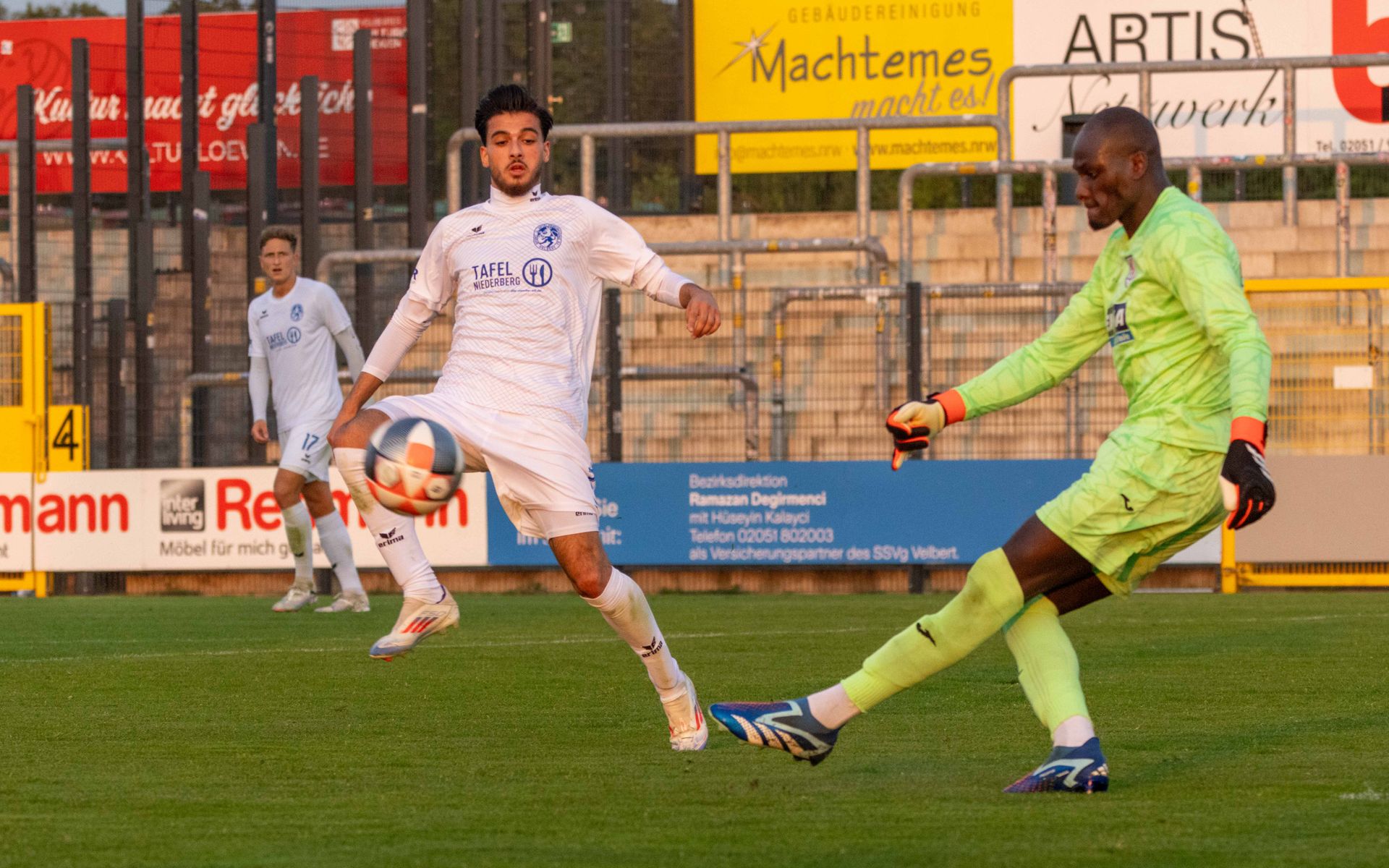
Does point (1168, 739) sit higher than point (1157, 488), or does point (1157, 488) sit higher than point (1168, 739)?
point (1157, 488)

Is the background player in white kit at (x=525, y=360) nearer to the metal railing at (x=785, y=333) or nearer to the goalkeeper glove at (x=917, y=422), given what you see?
the goalkeeper glove at (x=917, y=422)

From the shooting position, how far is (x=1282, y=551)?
15305 millimetres

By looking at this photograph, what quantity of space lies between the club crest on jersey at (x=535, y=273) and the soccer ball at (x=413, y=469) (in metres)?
0.72

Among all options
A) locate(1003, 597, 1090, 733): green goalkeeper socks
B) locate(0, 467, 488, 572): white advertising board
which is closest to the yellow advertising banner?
locate(0, 467, 488, 572): white advertising board

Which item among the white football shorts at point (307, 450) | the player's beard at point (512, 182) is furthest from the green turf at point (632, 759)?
the white football shorts at point (307, 450)

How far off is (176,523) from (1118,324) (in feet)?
42.0

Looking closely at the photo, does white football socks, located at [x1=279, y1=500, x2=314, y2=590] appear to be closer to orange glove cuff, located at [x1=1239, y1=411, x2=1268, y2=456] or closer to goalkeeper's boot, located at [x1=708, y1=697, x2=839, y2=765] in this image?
goalkeeper's boot, located at [x1=708, y1=697, x2=839, y2=765]

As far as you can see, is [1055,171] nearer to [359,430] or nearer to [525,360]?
[525,360]

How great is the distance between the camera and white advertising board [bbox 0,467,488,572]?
16234mm

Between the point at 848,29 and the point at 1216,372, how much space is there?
1686 centimetres

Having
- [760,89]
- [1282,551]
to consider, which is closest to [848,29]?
[760,89]

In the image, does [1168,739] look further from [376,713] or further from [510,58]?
[510,58]

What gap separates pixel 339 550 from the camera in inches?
528

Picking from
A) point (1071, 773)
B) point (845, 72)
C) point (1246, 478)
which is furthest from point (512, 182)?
point (845, 72)
